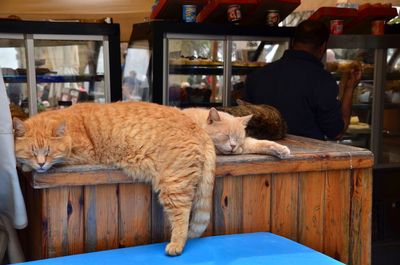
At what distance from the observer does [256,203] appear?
2188 mm

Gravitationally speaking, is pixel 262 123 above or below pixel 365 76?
below

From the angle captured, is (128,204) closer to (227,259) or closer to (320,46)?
(227,259)

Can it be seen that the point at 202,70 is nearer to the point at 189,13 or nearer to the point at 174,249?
the point at 189,13

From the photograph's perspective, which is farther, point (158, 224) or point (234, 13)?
point (234, 13)

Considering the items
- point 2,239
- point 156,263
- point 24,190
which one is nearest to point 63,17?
point 24,190

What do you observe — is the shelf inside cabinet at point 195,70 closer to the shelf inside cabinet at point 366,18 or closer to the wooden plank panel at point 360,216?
the shelf inside cabinet at point 366,18

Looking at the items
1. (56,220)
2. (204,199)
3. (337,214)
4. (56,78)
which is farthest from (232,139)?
(56,78)

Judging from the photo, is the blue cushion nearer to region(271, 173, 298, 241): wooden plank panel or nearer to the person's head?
region(271, 173, 298, 241): wooden plank panel

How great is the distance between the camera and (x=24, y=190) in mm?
2354

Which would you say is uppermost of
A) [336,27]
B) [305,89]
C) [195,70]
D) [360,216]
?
[336,27]

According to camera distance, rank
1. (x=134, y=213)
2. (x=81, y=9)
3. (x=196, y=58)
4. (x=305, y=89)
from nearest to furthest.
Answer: (x=134, y=213)
(x=305, y=89)
(x=196, y=58)
(x=81, y=9)

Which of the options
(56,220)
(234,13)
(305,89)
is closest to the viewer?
(56,220)

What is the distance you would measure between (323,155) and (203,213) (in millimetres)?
646

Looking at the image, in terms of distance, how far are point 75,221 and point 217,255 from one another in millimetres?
589
